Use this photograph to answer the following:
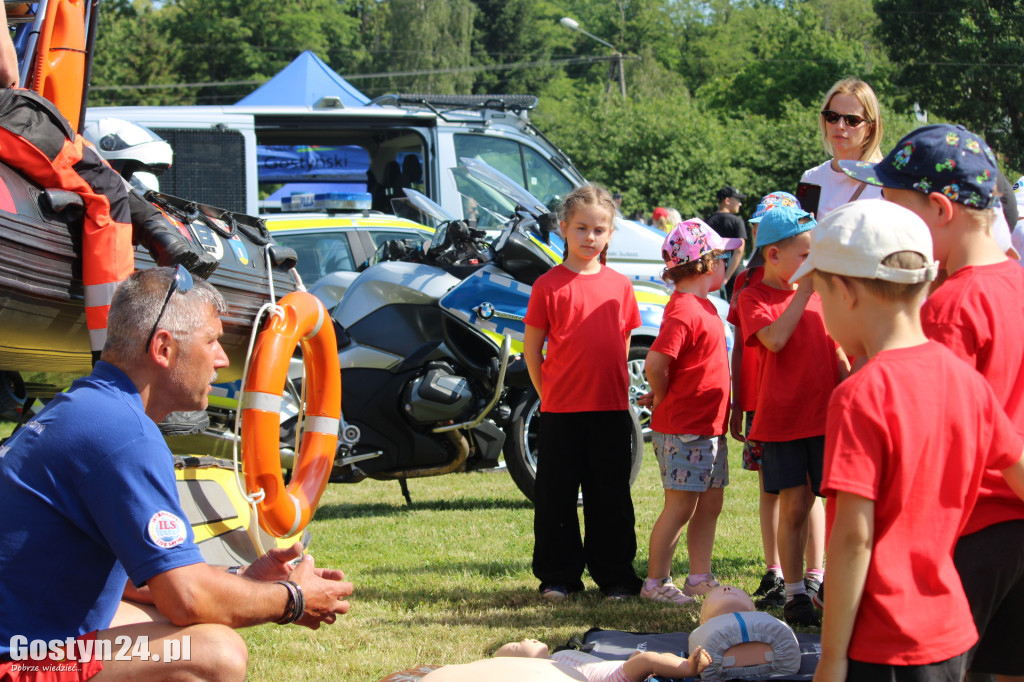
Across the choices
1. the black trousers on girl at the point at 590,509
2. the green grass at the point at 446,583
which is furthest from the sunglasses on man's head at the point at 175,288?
the black trousers on girl at the point at 590,509

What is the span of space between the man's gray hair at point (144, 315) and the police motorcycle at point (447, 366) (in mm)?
3468

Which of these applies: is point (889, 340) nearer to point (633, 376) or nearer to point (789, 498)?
point (789, 498)

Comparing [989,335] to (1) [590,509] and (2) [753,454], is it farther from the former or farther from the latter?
(1) [590,509]

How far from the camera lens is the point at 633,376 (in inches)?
314

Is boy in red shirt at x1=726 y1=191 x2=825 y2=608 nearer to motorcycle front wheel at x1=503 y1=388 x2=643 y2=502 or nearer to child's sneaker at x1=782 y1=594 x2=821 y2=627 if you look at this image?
child's sneaker at x1=782 y1=594 x2=821 y2=627

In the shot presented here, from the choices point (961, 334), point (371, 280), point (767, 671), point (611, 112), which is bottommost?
point (767, 671)

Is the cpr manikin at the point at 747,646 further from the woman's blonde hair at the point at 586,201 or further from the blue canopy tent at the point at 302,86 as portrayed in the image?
the blue canopy tent at the point at 302,86

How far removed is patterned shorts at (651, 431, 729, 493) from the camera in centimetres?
454

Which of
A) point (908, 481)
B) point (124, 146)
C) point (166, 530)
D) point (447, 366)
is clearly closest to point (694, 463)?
point (447, 366)

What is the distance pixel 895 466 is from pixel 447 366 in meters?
4.43

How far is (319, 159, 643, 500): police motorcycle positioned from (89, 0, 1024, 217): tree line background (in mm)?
10938

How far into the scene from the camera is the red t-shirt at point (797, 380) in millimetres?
4129

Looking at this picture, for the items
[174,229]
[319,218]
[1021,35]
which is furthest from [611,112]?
[174,229]

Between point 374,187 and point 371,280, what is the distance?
722 cm
